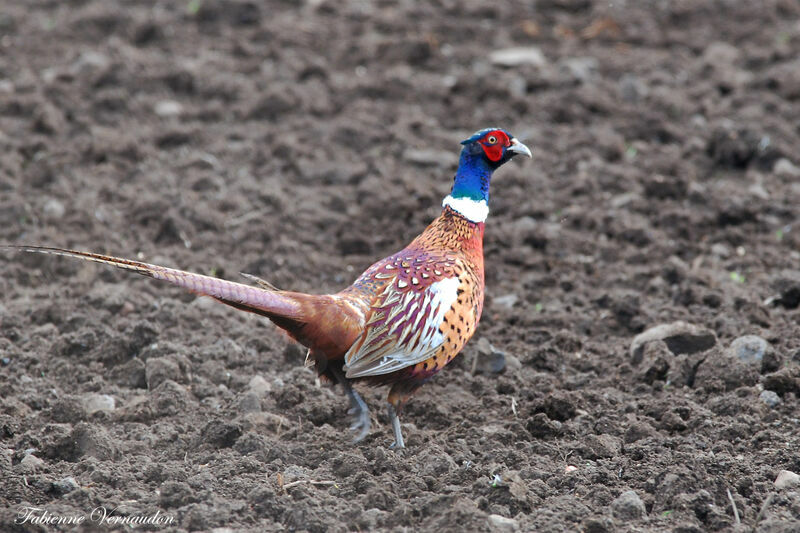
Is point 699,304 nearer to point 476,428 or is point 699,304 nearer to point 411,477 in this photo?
point 476,428

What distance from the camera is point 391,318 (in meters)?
4.05

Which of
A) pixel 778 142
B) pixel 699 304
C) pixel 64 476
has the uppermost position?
pixel 778 142

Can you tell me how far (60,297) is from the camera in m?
5.21

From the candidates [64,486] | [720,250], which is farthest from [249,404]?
[720,250]

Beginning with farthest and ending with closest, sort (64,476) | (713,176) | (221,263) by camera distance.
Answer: (713,176) → (221,263) → (64,476)

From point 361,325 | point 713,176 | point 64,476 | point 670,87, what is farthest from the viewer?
point 670,87

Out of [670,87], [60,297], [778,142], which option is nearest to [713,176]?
[778,142]

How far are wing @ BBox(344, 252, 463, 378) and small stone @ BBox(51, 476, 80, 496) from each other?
1099 millimetres

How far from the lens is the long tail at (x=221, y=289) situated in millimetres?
3514

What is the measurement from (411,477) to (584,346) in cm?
151

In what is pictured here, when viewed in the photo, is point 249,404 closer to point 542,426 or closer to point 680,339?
point 542,426

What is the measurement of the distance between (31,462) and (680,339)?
9.48 feet

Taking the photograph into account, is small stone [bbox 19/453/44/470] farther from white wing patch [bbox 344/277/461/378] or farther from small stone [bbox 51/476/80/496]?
white wing patch [bbox 344/277/461/378]

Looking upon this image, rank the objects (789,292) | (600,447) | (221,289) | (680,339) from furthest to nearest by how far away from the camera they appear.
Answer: (789,292) → (680,339) → (600,447) → (221,289)
